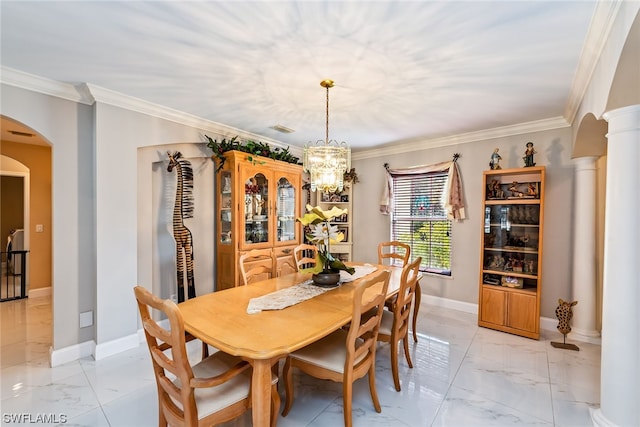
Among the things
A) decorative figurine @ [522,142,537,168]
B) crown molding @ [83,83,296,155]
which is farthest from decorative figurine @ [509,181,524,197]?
Result: crown molding @ [83,83,296,155]

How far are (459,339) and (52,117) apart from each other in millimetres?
4598

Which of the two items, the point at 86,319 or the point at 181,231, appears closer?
the point at 86,319

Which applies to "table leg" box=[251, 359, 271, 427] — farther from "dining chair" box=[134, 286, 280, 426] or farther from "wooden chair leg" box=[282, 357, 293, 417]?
"wooden chair leg" box=[282, 357, 293, 417]

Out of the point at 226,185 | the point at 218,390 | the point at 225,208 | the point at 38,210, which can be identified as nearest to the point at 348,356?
the point at 218,390

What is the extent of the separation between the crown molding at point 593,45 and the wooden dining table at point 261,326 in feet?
6.95

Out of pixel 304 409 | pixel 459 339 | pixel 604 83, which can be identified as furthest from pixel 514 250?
pixel 304 409

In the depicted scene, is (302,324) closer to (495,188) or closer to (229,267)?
(229,267)

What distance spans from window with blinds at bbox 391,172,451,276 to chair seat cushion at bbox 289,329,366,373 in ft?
9.23

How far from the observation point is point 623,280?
173 cm

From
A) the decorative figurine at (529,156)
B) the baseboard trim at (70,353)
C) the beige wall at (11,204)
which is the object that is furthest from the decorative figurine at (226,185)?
the beige wall at (11,204)

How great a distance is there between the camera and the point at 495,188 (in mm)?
3627

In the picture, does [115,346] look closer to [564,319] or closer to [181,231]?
[181,231]

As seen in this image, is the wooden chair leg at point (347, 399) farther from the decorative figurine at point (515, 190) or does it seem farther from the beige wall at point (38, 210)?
the beige wall at point (38, 210)

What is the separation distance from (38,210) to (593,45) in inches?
276
